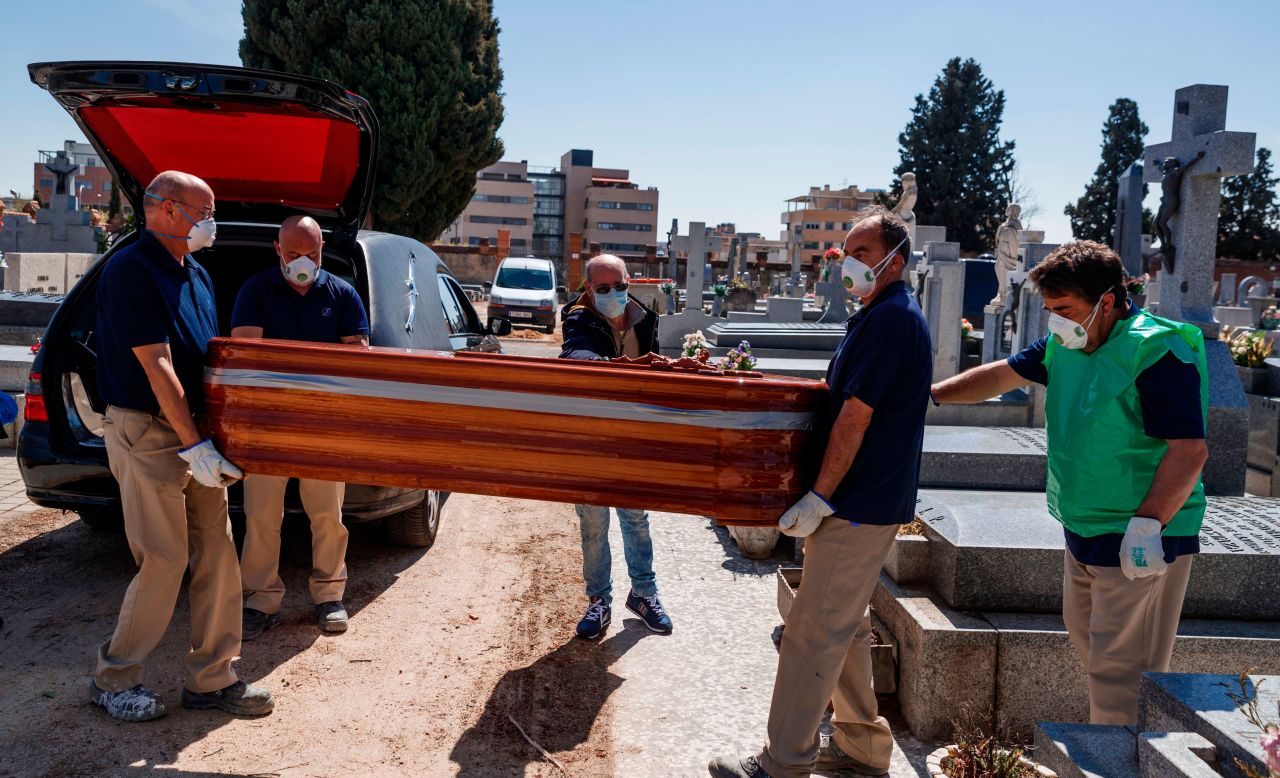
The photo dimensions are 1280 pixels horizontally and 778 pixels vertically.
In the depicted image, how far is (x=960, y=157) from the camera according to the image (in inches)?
1983

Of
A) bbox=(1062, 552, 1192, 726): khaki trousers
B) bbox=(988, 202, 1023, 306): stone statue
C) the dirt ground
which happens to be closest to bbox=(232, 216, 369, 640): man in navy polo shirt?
the dirt ground

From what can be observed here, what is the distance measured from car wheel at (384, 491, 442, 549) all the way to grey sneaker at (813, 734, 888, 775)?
9.70 ft

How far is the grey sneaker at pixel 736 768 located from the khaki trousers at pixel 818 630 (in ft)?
0.31

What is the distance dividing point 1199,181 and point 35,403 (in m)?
7.42

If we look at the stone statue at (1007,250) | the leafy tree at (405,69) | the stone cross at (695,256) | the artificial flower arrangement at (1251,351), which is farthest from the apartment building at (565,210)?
the artificial flower arrangement at (1251,351)

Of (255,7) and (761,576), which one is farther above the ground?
(255,7)

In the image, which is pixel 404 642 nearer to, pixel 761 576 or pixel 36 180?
pixel 761 576

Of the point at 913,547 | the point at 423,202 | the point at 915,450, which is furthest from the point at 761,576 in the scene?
the point at 423,202

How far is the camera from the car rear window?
80.5ft

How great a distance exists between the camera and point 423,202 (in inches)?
1053

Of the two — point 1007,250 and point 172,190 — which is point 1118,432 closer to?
point 172,190

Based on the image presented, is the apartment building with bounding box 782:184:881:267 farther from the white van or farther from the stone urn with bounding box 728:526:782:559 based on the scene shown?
the stone urn with bounding box 728:526:782:559

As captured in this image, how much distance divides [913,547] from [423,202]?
24.2 metres

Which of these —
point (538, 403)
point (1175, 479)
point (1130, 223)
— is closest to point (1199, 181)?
point (1130, 223)
